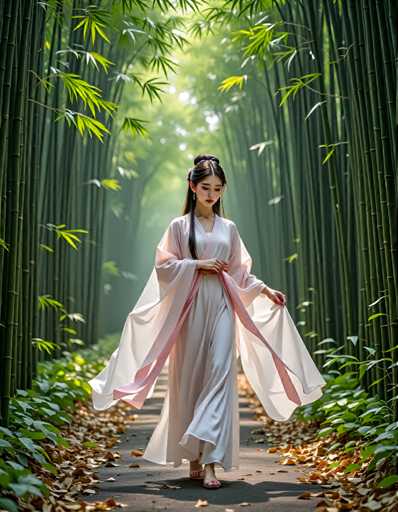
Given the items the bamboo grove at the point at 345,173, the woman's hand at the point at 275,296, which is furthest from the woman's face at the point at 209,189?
the bamboo grove at the point at 345,173

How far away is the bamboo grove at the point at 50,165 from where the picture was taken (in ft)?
11.6

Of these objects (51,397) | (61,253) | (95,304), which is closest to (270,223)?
(95,304)

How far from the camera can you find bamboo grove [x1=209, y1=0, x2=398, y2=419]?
3.57 metres

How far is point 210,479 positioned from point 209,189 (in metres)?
1.37

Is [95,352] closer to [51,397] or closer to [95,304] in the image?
[95,304]

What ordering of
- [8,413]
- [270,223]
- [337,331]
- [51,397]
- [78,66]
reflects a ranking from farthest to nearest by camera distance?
[270,223]
[78,66]
[337,331]
[51,397]
[8,413]

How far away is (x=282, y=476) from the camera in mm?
3650

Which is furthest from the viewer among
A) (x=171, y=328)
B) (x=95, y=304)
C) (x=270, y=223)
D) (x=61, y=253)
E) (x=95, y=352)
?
(x=270, y=223)

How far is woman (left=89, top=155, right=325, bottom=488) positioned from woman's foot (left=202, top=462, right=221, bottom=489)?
0.34 ft

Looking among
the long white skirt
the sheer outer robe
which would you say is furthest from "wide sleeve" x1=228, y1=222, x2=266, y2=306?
the long white skirt

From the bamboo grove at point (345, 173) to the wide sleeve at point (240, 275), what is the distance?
0.59m

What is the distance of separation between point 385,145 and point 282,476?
5.45 feet

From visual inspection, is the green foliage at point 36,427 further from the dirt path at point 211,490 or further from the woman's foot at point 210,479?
the woman's foot at point 210,479

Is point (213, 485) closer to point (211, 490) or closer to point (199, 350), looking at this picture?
point (211, 490)
